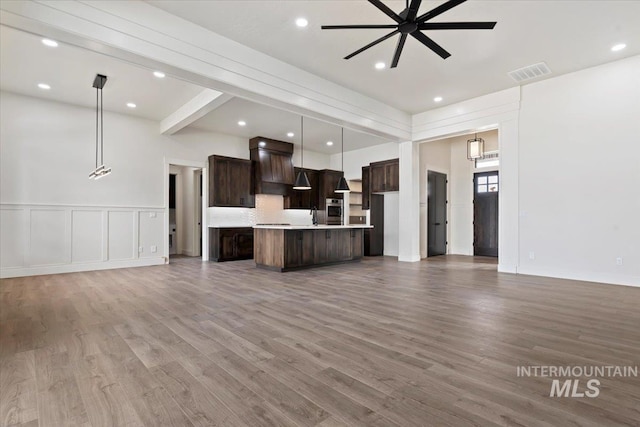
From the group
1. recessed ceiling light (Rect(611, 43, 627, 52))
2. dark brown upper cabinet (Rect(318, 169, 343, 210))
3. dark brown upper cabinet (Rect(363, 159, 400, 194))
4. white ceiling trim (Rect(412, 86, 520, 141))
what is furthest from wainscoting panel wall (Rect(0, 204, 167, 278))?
recessed ceiling light (Rect(611, 43, 627, 52))

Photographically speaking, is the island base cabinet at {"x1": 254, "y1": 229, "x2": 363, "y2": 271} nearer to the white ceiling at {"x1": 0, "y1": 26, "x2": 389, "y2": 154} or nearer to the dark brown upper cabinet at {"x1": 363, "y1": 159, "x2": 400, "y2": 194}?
the dark brown upper cabinet at {"x1": 363, "y1": 159, "x2": 400, "y2": 194}

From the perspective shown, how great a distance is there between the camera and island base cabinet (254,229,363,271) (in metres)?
6.17

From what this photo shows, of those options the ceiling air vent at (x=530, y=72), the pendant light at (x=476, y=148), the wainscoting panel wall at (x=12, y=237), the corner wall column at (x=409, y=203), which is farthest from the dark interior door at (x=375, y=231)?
the wainscoting panel wall at (x=12, y=237)

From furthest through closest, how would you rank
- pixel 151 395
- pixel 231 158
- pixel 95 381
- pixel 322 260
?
pixel 231 158
pixel 322 260
pixel 95 381
pixel 151 395

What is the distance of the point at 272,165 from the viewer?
29.0 feet

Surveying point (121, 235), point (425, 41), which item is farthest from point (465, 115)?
point (121, 235)

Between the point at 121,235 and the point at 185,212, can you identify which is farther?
the point at 185,212

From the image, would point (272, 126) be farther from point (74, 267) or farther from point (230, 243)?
point (74, 267)

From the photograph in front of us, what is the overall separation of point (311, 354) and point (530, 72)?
5835 mm

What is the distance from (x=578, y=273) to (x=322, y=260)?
15.1 feet

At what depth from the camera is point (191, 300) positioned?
3928 mm

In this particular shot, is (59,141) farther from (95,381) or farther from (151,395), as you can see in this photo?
(151,395)

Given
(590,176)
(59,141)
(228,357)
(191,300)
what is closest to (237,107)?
(59,141)

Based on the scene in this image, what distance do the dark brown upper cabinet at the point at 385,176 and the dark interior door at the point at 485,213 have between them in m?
2.35
